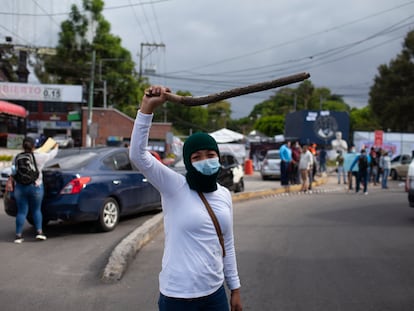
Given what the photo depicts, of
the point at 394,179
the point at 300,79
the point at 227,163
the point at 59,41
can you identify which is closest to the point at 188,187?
the point at 300,79

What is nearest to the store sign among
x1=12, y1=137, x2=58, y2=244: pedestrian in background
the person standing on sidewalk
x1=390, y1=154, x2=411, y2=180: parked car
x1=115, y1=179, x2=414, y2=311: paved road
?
x1=390, y1=154, x2=411, y2=180: parked car

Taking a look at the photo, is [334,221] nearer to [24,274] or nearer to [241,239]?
[241,239]

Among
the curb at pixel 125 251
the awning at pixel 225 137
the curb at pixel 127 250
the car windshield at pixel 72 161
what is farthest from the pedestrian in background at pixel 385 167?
the car windshield at pixel 72 161

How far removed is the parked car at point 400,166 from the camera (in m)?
27.0

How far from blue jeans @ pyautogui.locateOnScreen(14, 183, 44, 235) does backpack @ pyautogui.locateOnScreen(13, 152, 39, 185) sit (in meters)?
0.11

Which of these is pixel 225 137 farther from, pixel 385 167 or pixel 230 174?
pixel 230 174

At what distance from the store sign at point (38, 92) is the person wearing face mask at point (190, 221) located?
37890mm

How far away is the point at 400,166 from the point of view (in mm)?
27266

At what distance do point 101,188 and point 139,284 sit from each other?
10.9 feet

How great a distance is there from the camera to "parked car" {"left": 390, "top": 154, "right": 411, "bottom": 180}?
88.7 ft

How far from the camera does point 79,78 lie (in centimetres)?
4903

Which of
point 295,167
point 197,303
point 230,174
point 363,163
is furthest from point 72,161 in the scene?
point 295,167

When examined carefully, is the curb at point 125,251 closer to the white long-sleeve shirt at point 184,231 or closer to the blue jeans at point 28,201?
the blue jeans at point 28,201

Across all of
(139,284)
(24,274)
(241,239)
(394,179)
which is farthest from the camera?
(394,179)
